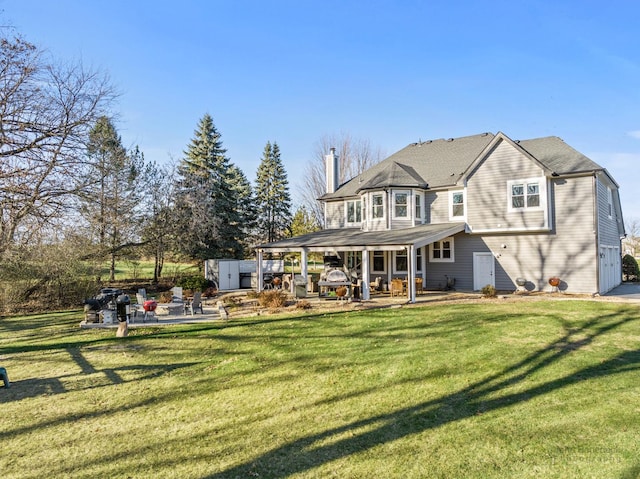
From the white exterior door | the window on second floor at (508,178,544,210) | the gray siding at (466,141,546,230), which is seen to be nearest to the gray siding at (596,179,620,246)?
the window on second floor at (508,178,544,210)

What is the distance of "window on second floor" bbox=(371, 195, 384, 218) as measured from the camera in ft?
66.1

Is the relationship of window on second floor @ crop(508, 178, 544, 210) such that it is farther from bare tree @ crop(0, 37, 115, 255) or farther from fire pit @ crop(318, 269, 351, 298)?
bare tree @ crop(0, 37, 115, 255)

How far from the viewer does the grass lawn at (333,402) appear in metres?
4.32

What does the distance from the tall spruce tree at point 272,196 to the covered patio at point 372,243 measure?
20238 millimetres

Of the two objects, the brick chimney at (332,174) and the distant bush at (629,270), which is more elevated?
the brick chimney at (332,174)

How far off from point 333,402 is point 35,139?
40.3 ft

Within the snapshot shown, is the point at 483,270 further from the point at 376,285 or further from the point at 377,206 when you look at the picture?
the point at 377,206

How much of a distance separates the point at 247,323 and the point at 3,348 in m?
6.03

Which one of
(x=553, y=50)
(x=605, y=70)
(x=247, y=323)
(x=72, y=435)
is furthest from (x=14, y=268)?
(x=605, y=70)

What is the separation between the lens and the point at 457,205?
63.0 feet

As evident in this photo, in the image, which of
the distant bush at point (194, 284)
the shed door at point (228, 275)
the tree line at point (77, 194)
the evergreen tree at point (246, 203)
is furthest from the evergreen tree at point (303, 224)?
the distant bush at point (194, 284)

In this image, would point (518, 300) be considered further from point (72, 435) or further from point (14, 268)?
point (14, 268)

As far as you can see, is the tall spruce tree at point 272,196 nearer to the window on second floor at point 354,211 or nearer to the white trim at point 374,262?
the window on second floor at point 354,211

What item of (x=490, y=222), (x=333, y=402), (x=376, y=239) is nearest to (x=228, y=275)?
(x=376, y=239)
